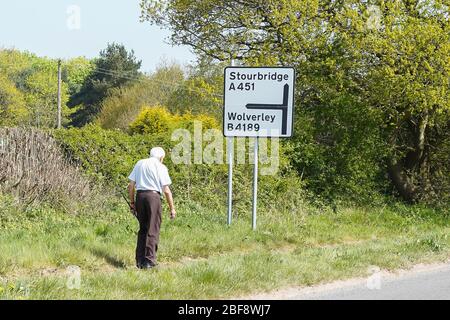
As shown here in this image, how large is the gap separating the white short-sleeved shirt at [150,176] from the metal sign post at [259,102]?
3.45m

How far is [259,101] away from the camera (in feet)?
42.1

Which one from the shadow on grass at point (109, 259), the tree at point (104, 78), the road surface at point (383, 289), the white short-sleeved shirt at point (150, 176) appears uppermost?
the tree at point (104, 78)

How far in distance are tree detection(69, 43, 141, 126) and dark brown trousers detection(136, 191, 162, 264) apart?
187ft

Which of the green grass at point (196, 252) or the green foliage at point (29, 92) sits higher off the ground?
the green foliage at point (29, 92)

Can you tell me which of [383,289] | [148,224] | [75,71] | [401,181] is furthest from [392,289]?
[75,71]

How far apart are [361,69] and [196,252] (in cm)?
1040

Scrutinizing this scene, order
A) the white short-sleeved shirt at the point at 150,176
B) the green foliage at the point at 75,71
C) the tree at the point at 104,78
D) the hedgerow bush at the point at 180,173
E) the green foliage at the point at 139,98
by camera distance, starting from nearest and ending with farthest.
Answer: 1. the white short-sleeved shirt at the point at 150,176
2. the hedgerow bush at the point at 180,173
3. the green foliage at the point at 139,98
4. the tree at the point at 104,78
5. the green foliage at the point at 75,71

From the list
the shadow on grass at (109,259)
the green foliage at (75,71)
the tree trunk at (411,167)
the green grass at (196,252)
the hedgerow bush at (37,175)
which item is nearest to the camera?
the green grass at (196,252)

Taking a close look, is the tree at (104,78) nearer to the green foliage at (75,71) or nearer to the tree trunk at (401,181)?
the green foliage at (75,71)

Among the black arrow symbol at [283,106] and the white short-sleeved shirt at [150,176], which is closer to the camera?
the white short-sleeved shirt at [150,176]

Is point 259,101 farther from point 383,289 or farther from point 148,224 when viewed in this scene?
point 383,289

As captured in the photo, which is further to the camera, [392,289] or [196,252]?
[196,252]

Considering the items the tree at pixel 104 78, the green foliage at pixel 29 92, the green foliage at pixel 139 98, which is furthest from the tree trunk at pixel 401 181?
the tree at pixel 104 78

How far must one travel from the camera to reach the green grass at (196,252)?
26.1ft
